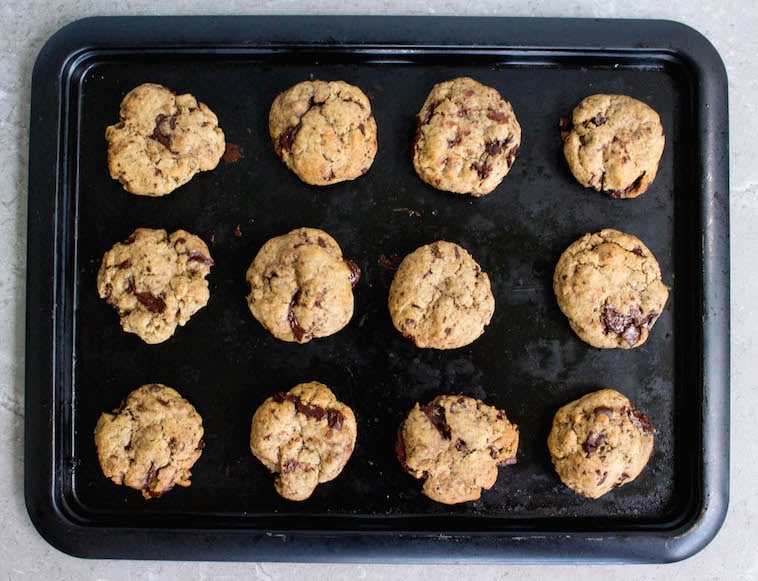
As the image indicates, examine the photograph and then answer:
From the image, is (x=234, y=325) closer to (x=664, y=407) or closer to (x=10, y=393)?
(x=10, y=393)

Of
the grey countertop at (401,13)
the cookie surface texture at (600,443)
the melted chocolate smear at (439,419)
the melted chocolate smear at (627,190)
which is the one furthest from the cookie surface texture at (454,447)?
the melted chocolate smear at (627,190)

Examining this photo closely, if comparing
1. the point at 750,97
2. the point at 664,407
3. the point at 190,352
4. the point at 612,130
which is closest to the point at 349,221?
the point at 190,352

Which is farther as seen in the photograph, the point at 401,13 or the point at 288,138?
the point at 401,13

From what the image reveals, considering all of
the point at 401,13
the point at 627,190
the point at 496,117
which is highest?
the point at 401,13

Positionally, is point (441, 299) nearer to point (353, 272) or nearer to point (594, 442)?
point (353, 272)

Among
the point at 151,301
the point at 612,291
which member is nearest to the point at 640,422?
the point at 612,291

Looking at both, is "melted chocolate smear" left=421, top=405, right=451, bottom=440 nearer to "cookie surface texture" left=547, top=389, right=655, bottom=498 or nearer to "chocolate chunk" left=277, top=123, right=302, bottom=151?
"cookie surface texture" left=547, top=389, right=655, bottom=498

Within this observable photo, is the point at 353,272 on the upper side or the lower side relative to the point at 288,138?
lower
